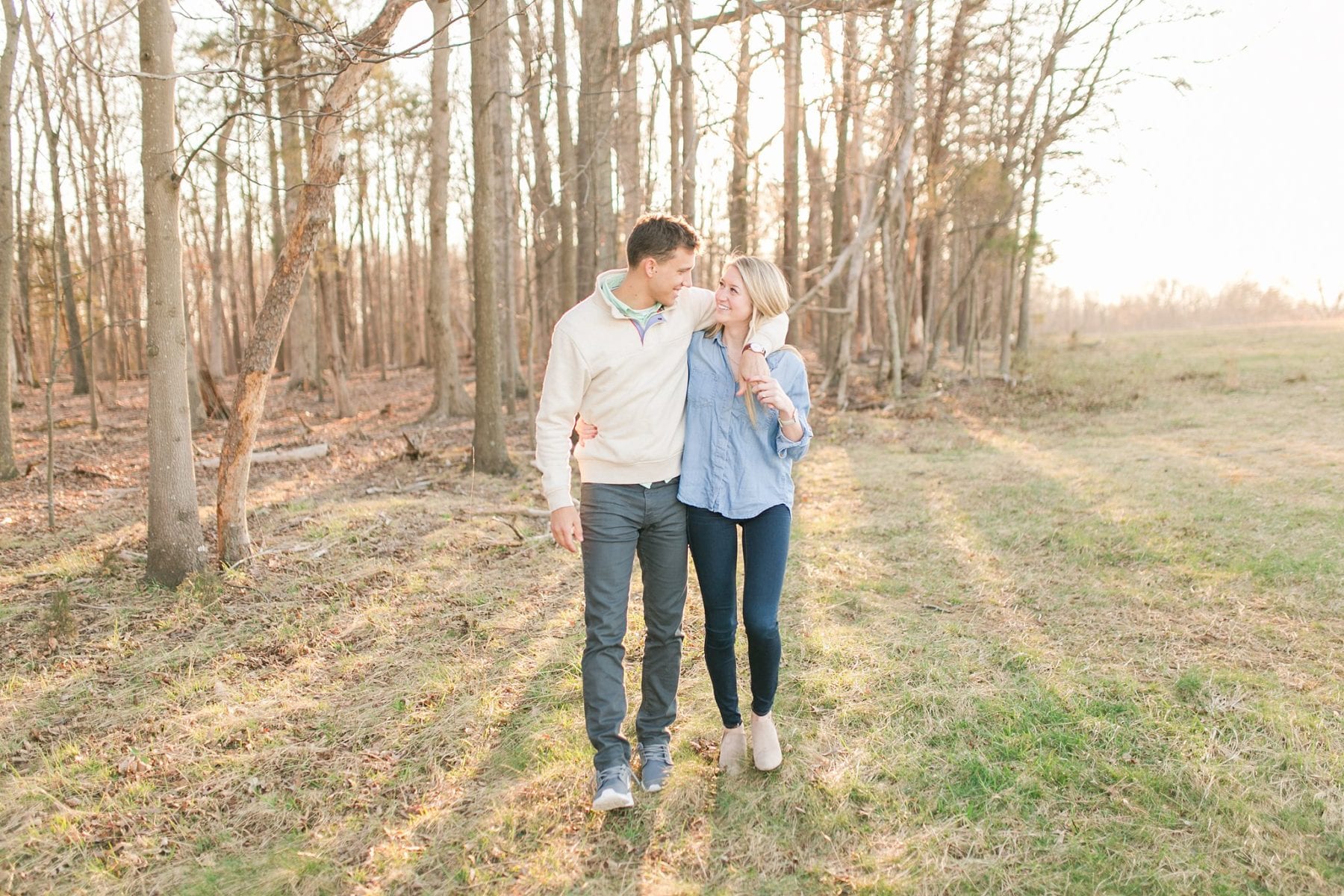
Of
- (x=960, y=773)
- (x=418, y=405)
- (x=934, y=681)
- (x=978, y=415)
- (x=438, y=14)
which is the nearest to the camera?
(x=960, y=773)

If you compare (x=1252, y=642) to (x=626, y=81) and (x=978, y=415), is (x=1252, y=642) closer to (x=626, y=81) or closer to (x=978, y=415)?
(x=978, y=415)

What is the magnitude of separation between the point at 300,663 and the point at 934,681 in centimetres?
300

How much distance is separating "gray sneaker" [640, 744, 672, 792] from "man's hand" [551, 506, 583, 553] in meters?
0.83

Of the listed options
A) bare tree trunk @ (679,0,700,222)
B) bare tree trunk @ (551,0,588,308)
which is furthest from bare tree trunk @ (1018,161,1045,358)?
bare tree trunk @ (679,0,700,222)

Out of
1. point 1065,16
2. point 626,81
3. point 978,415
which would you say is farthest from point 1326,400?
point 626,81

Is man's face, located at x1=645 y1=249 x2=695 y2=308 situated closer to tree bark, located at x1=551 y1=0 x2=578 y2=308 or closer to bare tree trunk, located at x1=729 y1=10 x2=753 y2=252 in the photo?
bare tree trunk, located at x1=729 y1=10 x2=753 y2=252

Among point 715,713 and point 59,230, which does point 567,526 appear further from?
point 59,230

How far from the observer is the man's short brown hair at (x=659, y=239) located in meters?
2.69

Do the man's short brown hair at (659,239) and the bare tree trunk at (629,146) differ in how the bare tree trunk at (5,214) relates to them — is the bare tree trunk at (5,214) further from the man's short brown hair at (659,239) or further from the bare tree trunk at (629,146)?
the man's short brown hair at (659,239)

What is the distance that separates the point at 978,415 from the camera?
12.2 meters

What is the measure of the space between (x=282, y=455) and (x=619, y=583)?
7.49 m

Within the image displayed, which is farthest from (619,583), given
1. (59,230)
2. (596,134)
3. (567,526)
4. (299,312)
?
(59,230)

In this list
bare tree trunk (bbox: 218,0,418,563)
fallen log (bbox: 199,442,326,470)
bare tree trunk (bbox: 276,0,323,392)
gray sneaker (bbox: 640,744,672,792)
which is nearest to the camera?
gray sneaker (bbox: 640,744,672,792)

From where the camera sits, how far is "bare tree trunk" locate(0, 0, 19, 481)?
24.7ft
